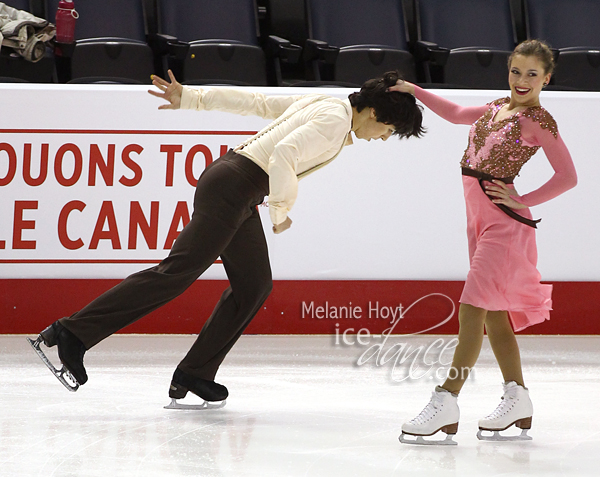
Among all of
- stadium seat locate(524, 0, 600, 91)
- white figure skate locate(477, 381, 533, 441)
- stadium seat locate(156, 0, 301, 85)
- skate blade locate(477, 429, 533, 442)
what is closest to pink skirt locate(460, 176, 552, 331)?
white figure skate locate(477, 381, 533, 441)

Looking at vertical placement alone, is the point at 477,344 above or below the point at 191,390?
above

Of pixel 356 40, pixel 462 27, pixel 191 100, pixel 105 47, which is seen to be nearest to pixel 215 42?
pixel 105 47

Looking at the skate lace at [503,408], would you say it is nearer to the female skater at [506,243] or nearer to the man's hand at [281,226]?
the female skater at [506,243]

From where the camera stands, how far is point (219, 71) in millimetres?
4844

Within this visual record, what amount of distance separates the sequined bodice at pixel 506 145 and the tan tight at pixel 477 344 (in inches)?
15.7

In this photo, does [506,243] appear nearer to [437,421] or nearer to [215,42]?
[437,421]

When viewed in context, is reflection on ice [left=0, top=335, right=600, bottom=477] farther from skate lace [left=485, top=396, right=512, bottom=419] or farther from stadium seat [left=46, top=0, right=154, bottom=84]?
stadium seat [left=46, top=0, right=154, bottom=84]

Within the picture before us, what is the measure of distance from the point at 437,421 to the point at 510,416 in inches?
9.2

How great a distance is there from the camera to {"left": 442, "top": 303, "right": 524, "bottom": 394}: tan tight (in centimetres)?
215

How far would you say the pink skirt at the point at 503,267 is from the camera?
7.05ft

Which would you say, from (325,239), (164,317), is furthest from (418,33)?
(164,317)

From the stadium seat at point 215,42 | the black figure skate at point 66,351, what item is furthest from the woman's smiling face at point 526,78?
the stadium seat at point 215,42

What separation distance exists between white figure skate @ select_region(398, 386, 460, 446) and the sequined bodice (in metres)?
0.64

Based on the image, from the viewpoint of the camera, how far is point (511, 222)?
2168 millimetres
